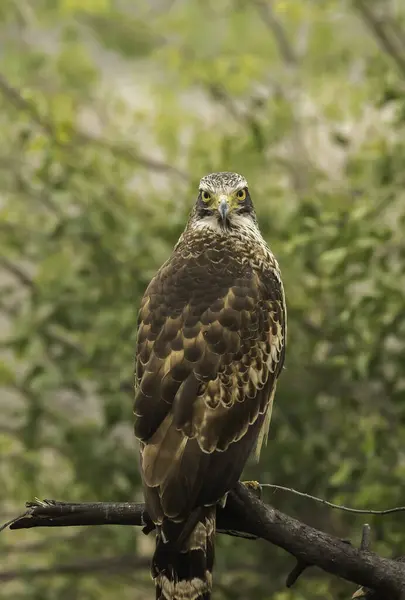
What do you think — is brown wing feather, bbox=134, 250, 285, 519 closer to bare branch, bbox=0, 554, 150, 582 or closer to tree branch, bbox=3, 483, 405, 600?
tree branch, bbox=3, 483, 405, 600

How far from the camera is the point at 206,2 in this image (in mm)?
9820

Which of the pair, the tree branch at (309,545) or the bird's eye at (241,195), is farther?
the bird's eye at (241,195)

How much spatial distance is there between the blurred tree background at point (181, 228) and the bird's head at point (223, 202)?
1074 mm

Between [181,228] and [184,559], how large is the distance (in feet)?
11.2

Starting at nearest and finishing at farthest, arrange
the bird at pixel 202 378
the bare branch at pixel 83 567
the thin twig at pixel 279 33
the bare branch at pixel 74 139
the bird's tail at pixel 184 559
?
the bird's tail at pixel 184 559 < the bird at pixel 202 378 < the bare branch at pixel 74 139 < the bare branch at pixel 83 567 < the thin twig at pixel 279 33

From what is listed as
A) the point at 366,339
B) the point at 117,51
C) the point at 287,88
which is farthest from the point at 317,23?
the point at 366,339

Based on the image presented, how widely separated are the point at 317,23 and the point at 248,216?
508 centimetres

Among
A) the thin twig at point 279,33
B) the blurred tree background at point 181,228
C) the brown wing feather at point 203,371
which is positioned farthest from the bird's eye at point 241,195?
the thin twig at point 279,33

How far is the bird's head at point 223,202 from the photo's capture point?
4359 mm

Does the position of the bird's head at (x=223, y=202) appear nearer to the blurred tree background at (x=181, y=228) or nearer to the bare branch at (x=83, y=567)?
the blurred tree background at (x=181, y=228)

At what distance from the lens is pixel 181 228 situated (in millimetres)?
6684

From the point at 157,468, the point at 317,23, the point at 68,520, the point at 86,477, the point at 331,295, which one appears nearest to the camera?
the point at 68,520

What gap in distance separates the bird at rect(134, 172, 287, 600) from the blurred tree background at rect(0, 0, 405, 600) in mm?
1302

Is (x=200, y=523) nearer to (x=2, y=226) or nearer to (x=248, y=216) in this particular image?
(x=248, y=216)
